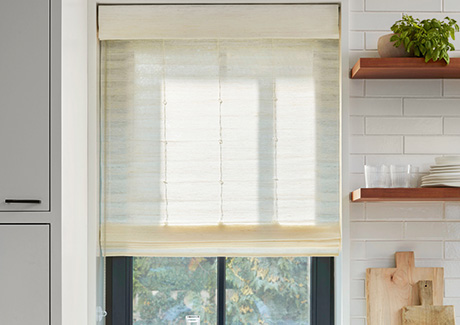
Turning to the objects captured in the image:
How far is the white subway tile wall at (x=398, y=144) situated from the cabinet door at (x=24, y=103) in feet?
3.69

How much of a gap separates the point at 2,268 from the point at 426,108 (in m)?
1.60

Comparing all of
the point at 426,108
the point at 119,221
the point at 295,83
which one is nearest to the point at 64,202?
the point at 119,221

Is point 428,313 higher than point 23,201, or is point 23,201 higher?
point 23,201

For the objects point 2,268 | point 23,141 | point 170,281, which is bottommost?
point 170,281

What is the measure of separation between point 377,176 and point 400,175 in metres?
0.08

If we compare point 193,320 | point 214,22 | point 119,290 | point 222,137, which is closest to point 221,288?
point 193,320

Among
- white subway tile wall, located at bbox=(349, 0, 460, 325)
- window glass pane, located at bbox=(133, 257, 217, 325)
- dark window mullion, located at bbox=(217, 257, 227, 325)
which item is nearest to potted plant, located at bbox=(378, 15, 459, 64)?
white subway tile wall, located at bbox=(349, 0, 460, 325)

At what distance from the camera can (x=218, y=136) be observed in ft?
7.79

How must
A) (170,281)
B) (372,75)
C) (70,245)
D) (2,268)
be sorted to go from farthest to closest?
(170,281), (372,75), (70,245), (2,268)

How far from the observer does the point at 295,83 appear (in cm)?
238

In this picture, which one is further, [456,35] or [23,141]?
[456,35]

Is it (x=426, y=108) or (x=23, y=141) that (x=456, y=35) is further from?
(x=23, y=141)

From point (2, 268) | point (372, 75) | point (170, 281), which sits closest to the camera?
point (2, 268)

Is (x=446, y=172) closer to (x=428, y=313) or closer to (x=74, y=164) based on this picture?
(x=428, y=313)
